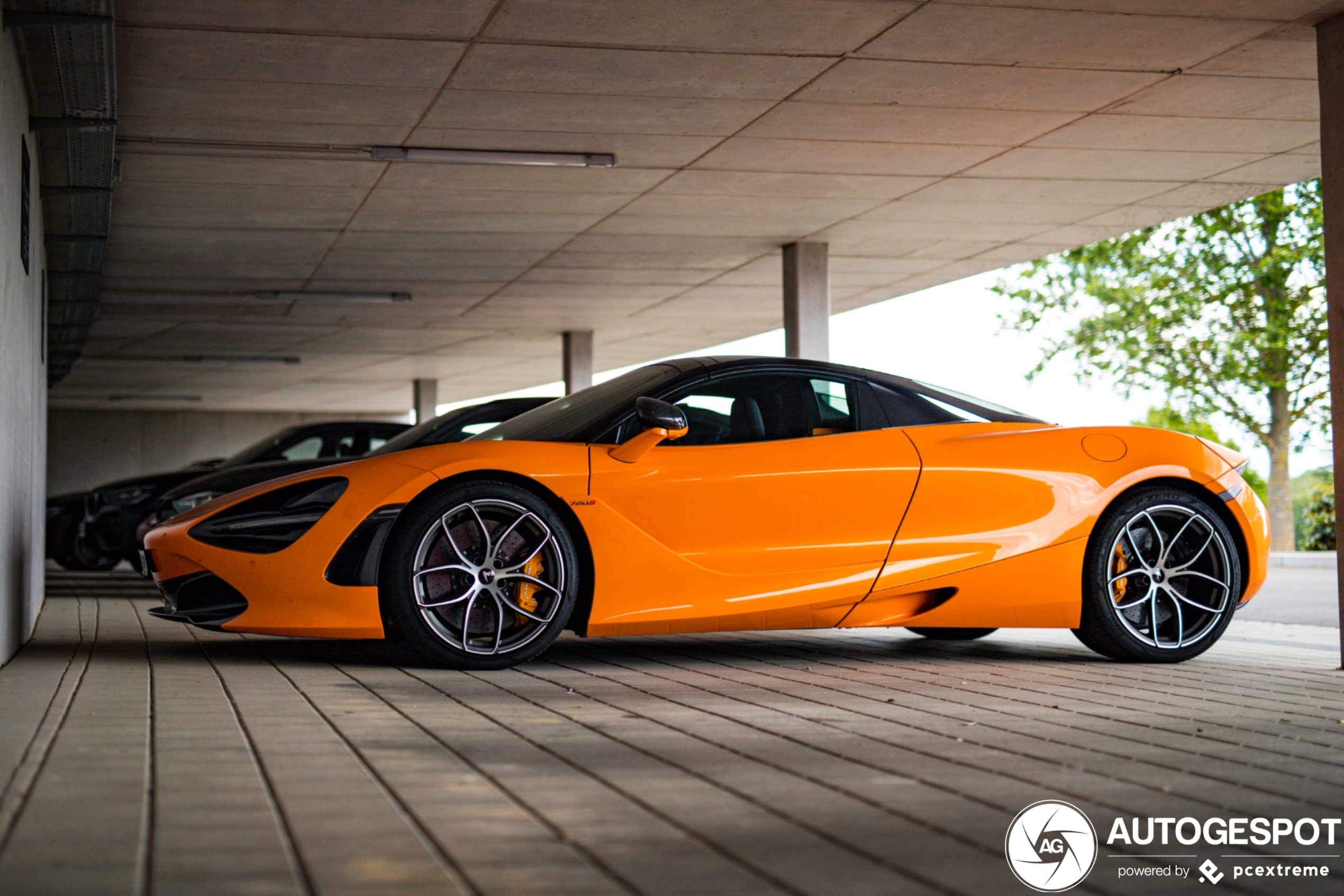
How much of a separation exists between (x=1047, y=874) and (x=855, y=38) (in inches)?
213

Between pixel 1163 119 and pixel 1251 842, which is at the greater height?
pixel 1163 119

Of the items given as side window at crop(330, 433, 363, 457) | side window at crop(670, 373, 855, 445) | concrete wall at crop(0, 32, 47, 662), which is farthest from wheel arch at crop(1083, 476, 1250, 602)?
side window at crop(330, 433, 363, 457)

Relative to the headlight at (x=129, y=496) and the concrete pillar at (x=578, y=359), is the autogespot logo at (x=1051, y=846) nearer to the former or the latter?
the headlight at (x=129, y=496)

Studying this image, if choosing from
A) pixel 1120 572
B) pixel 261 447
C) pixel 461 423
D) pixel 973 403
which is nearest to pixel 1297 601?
pixel 1120 572

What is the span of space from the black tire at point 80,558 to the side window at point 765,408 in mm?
9042

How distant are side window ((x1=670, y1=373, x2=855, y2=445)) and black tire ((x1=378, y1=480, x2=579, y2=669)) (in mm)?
779

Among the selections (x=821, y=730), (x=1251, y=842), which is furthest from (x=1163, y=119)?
(x=1251, y=842)

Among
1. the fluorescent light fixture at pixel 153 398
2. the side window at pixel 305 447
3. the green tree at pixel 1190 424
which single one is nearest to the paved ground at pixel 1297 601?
the side window at pixel 305 447

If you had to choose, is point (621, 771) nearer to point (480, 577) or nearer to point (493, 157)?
point (480, 577)

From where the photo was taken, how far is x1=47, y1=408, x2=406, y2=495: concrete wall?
34.8 m

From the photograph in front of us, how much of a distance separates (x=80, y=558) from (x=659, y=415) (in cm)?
1192

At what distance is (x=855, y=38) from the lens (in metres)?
7.07

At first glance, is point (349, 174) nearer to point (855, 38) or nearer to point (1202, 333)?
point (855, 38)

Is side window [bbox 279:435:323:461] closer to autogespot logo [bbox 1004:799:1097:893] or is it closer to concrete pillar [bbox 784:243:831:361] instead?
concrete pillar [bbox 784:243:831:361]
